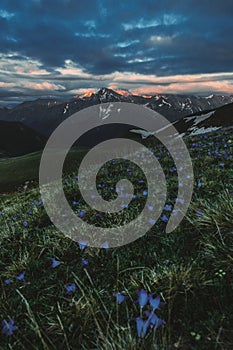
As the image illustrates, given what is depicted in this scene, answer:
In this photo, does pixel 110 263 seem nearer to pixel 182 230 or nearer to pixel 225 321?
pixel 182 230

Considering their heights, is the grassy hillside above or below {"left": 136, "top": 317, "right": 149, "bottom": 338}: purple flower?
below

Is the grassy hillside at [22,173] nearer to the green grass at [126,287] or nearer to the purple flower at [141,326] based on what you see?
the green grass at [126,287]

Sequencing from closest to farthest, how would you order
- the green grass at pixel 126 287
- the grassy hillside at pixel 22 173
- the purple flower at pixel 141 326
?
the purple flower at pixel 141 326 → the green grass at pixel 126 287 → the grassy hillside at pixel 22 173

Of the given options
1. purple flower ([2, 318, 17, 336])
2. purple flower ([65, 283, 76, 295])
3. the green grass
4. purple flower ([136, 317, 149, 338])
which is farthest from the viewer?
purple flower ([65, 283, 76, 295])

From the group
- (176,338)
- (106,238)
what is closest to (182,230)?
(106,238)

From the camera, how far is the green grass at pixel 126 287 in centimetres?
287

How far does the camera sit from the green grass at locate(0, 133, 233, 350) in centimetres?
287

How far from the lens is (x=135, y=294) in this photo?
355 centimetres

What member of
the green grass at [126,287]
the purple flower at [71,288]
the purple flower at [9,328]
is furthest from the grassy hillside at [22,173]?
the purple flower at [9,328]

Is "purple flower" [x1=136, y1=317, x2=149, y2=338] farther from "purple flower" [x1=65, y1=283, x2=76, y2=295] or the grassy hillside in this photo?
the grassy hillside

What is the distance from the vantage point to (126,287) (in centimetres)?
373

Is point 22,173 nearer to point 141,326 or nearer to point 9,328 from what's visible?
point 9,328

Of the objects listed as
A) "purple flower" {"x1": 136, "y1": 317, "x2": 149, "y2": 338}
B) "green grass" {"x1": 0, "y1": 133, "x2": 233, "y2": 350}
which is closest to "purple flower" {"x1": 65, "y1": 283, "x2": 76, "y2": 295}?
"green grass" {"x1": 0, "y1": 133, "x2": 233, "y2": 350}

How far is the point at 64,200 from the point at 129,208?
105 inches
